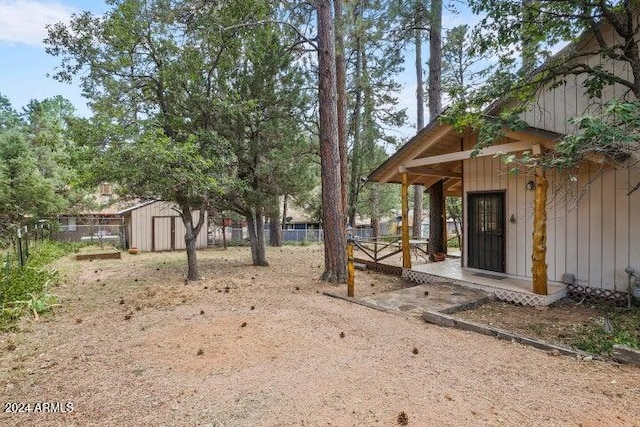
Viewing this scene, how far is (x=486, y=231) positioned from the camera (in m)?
7.75

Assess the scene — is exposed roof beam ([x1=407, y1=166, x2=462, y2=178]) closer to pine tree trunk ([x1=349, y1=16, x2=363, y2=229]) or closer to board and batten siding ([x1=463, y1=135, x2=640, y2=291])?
board and batten siding ([x1=463, y1=135, x2=640, y2=291])

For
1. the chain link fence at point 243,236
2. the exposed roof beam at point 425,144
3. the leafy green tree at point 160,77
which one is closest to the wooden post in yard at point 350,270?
the exposed roof beam at point 425,144

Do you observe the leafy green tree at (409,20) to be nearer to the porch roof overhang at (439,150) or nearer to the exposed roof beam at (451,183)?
the porch roof overhang at (439,150)

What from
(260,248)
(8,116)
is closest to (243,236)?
(260,248)

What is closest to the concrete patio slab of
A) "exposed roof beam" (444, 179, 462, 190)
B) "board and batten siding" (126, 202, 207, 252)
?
"exposed roof beam" (444, 179, 462, 190)

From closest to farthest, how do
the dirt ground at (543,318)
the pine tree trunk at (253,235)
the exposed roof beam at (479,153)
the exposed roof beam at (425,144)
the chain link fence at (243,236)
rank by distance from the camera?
the dirt ground at (543,318) → the exposed roof beam at (479,153) → the exposed roof beam at (425,144) → the pine tree trunk at (253,235) → the chain link fence at (243,236)

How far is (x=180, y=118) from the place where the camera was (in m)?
8.20

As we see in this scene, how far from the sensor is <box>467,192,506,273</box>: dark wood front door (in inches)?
294

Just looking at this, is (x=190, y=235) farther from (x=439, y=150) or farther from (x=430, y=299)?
(x=439, y=150)

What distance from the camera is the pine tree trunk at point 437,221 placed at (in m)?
10.8

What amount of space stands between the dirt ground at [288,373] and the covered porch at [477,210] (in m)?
2.85

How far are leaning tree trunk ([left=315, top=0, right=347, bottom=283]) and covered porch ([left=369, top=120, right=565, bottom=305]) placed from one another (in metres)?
1.45

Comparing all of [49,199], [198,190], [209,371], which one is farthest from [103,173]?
[49,199]

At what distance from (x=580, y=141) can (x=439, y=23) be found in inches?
328
